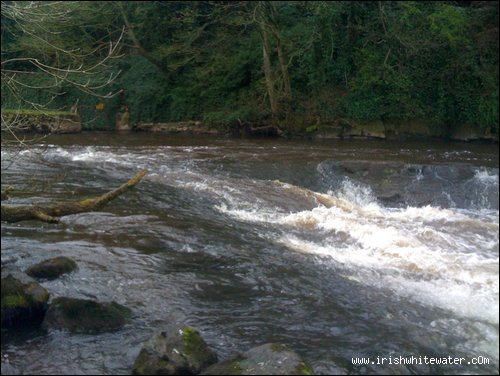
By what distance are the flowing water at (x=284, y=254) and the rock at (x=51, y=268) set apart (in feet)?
0.34

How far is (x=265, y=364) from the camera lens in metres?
4.67

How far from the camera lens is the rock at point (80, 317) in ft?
18.9

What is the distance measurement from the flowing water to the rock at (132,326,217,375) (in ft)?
0.94

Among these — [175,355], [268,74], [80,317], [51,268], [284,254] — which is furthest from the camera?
[268,74]

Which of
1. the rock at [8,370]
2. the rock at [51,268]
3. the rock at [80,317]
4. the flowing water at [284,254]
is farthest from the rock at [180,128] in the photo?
the rock at [8,370]

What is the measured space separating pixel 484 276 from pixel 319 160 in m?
6.97

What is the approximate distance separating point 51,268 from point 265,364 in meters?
3.21

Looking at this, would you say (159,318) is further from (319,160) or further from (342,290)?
(319,160)

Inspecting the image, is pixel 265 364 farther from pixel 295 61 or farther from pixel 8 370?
pixel 295 61

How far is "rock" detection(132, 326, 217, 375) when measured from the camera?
16.0 feet

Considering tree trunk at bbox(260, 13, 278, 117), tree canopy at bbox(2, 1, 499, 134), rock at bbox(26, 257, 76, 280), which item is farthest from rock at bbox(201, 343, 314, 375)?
tree trunk at bbox(260, 13, 278, 117)

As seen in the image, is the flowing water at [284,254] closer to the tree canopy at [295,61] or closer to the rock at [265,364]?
the rock at [265,364]

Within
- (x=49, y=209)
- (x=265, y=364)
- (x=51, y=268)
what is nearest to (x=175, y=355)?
(x=265, y=364)

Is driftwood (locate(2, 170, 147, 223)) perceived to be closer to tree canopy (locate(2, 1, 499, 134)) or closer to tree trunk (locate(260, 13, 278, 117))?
tree canopy (locate(2, 1, 499, 134))
